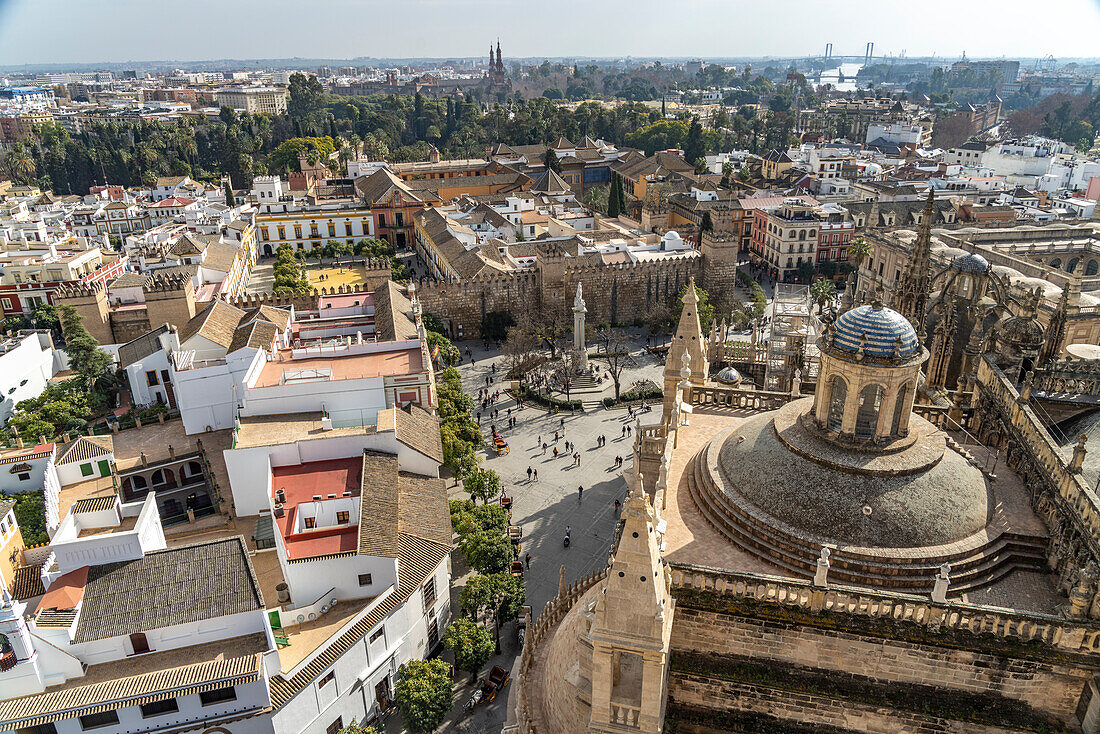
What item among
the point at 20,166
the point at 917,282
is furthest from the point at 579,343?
the point at 20,166

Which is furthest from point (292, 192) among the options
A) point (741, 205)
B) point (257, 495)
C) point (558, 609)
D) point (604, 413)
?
point (558, 609)

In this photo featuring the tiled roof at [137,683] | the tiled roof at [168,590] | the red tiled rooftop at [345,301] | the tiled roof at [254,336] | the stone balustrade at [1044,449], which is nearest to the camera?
the stone balustrade at [1044,449]

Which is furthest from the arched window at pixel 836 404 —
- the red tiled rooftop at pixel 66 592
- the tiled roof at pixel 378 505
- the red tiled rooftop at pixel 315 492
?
the red tiled rooftop at pixel 66 592

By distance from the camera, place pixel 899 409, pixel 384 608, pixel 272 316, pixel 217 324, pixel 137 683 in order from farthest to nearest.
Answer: pixel 272 316
pixel 217 324
pixel 384 608
pixel 137 683
pixel 899 409

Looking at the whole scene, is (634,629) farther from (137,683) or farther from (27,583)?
(27,583)

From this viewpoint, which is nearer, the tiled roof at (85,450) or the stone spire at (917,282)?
the stone spire at (917,282)

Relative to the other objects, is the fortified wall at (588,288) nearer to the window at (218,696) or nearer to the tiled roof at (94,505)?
the tiled roof at (94,505)

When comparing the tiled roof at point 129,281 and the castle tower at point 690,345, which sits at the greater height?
the castle tower at point 690,345
